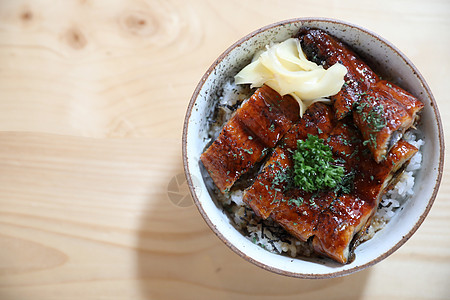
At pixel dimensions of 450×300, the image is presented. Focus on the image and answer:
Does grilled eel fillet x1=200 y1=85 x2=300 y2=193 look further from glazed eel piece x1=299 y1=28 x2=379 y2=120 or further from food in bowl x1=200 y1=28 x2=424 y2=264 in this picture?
glazed eel piece x1=299 y1=28 x2=379 y2=120

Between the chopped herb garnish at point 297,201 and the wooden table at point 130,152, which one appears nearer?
the chopped herb garnish at point 297,201

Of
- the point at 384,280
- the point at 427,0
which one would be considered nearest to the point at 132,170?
the point at 384,280

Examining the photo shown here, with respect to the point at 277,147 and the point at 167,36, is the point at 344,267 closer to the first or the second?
the point at 277,147

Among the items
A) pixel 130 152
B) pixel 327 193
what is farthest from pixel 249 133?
pixel 130 152

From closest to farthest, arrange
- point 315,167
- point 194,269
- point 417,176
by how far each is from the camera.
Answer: point 315,167, point 417,176, point 194,269

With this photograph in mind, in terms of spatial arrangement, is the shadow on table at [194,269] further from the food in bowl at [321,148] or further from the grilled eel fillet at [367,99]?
the grilled eel fillet at [367,99]

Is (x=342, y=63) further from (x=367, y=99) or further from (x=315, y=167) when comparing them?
(x=315, y=167)

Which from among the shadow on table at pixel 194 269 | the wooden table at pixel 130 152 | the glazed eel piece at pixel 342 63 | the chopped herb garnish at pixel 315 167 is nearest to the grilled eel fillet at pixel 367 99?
the glazed eel piece at pixel 342 63
